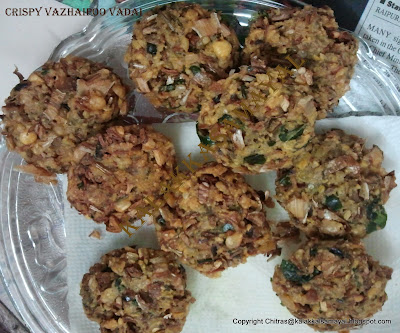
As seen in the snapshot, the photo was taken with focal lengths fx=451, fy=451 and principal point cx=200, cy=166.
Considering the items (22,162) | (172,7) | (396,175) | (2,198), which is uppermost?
(172,7)

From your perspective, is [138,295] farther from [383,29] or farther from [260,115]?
[383,29]

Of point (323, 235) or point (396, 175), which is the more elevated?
point (396, 175)

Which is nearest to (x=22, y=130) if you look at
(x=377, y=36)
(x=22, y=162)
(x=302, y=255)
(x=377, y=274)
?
(x=22, y=162)

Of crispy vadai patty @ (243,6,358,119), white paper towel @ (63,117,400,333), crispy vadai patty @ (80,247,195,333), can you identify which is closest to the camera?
crispy vadai patty @ (243,6,358,119)

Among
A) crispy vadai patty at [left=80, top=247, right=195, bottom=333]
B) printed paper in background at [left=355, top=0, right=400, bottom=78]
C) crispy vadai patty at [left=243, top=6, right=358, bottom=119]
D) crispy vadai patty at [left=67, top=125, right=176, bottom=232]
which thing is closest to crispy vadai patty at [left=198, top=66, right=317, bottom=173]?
crispy vadai patty at [left=243, top=6, right=358, bottom=119]

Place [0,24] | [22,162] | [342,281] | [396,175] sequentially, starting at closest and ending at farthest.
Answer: [342,281] < [396,175] < [22,162] < [0,24]

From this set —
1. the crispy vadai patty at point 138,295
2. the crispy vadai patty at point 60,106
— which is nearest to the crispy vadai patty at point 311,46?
the crispy vadai patty at point 60,106

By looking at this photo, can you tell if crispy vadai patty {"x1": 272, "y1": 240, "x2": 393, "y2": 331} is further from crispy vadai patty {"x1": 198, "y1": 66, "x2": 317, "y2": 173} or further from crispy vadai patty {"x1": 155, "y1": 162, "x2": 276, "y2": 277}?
crispy vadai patty {"x1": 198, "y1": 66, "x2": 317, "y2": 173}

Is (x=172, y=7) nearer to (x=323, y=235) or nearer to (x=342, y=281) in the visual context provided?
(x=323, y=235)
